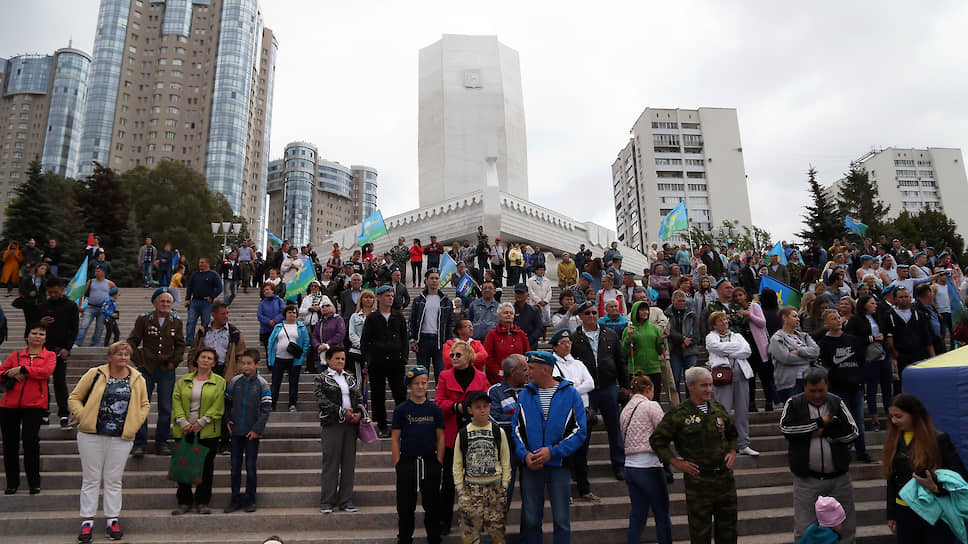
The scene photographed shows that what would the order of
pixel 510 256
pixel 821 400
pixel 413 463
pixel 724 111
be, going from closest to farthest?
pixel 821 400
pixel 413 463
pixel 510 256
pixel 724 111

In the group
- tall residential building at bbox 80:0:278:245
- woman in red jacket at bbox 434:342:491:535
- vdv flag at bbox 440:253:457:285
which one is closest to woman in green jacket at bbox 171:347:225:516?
woman in red jacket at bbox 434:342:491:535

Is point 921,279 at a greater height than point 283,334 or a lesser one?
greater

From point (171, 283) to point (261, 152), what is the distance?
3176 inches

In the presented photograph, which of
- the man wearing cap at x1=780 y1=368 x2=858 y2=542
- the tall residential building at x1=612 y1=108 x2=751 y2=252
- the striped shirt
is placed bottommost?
the man wearing cap at x1=780 y1=368 x2=858 y2=542

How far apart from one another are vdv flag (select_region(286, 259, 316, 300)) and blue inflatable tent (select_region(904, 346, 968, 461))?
32.3 ft

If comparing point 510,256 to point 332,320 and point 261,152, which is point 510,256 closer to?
point 332,320

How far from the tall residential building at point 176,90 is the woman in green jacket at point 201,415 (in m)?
76.0

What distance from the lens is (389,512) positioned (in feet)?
15.9

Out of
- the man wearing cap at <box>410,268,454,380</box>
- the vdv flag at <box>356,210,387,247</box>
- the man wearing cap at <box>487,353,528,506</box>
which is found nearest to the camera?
the man wearing cap at <box>487,353,528,506</box>

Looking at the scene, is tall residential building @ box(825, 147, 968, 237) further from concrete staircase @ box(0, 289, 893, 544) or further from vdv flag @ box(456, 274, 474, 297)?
concrete staircase @ box(0, 289, 893, 544)

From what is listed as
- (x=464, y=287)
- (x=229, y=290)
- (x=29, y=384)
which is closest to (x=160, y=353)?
(x=29, y=384)

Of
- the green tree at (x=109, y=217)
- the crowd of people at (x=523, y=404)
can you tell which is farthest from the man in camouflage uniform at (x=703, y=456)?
the green tree at (x=109, y=217)

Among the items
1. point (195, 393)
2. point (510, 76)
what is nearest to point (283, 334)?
point (195, 393)

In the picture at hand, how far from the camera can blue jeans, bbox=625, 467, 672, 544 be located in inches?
158
